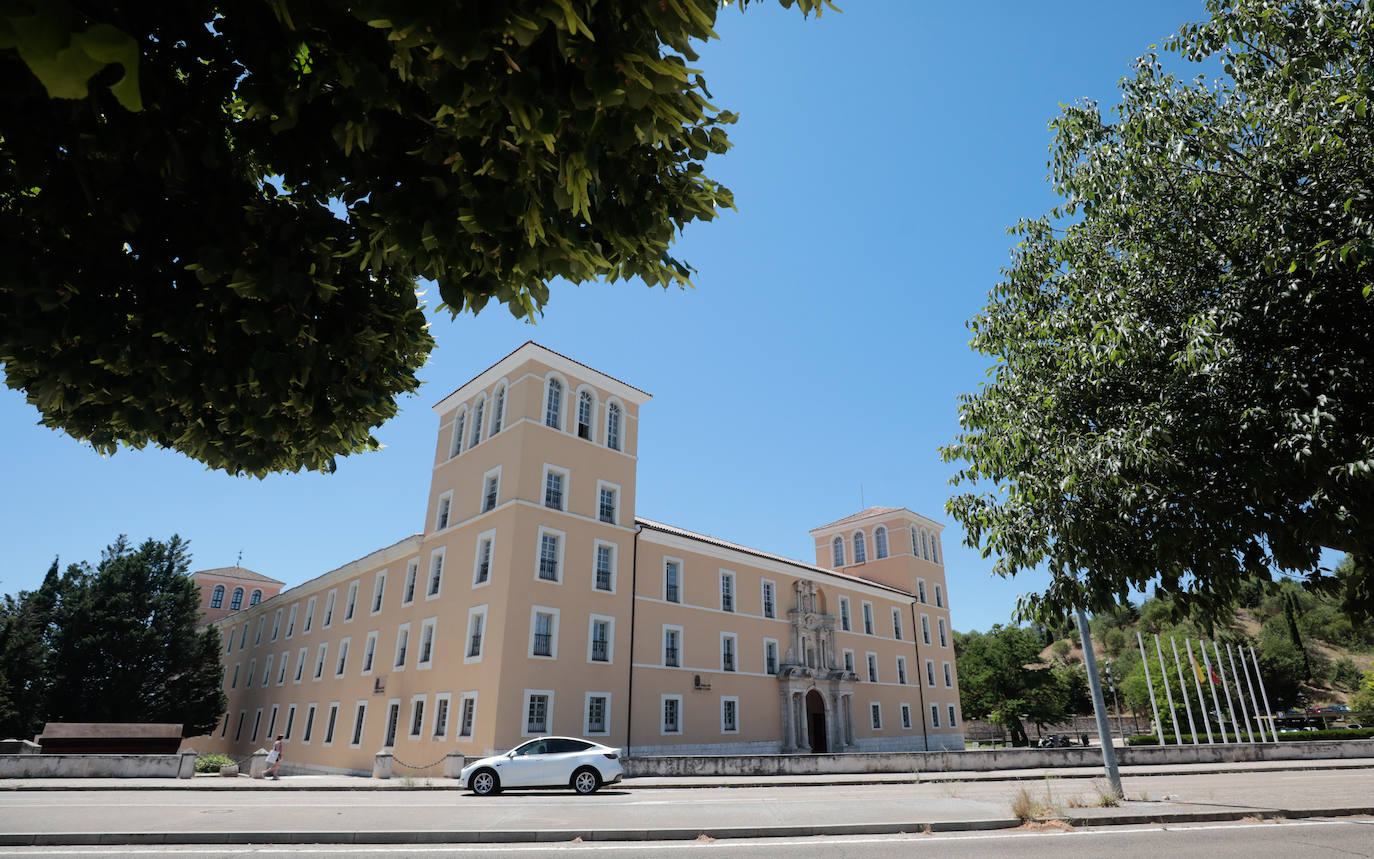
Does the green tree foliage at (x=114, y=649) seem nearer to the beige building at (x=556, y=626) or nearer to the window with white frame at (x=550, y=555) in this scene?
the beige building at (x=556, y=626)

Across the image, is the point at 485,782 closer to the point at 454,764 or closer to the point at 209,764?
the point at 454,764

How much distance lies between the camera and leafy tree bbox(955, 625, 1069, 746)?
188 feet

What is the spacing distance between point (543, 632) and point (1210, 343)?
2514 centimetres

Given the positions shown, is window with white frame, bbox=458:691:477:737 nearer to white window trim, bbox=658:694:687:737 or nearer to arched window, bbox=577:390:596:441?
white window trim, bbox=658:694:687:737

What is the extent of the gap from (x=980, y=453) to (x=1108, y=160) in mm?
3876

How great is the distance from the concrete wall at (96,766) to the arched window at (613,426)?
775 inches

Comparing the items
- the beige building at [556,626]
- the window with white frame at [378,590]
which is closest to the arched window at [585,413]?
the beige building at [556,626]

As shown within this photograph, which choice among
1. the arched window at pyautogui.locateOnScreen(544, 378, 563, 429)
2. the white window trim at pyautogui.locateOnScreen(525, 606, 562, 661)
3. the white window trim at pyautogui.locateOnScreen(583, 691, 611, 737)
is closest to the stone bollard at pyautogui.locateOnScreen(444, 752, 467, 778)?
the white window trim at pyautogui.locateOnScreen(525, 606, 562, 661)

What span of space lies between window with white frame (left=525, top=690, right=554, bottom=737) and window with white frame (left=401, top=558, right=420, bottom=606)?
31.8 ft

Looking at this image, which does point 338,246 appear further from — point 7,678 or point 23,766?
point 7,678

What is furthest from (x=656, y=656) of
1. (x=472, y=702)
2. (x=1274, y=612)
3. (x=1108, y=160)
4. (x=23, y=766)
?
(x=1274, y=612)

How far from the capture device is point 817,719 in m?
39.1

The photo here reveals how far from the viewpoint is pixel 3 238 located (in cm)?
292

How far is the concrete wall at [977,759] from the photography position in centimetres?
2423
